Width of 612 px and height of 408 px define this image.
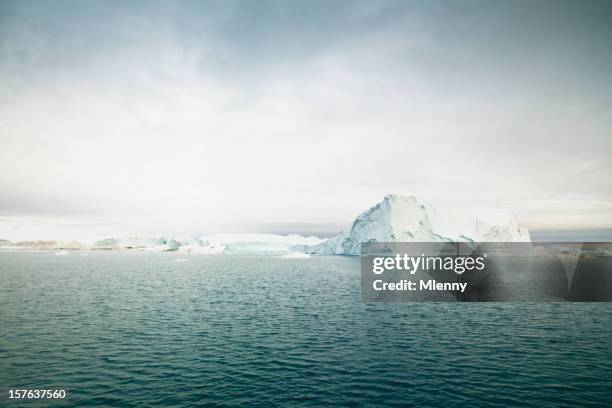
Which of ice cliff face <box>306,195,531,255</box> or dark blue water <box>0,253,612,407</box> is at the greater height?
ice cliff face <box>306,195,531,255</box>

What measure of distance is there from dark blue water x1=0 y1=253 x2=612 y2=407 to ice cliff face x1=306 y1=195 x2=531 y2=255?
10498cm

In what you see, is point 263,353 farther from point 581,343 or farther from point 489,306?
point 489,306

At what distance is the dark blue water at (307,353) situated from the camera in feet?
68.3

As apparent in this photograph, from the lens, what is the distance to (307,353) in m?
28.2

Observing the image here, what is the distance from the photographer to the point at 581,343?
104ft

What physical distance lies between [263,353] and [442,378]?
561 inches

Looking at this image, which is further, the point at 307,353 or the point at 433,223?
the point at 433,223

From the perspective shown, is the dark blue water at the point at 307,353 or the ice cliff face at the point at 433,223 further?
the ice cliff face at the point at 433,223

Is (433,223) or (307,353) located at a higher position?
(433,223)

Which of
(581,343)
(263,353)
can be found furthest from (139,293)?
(581,343)

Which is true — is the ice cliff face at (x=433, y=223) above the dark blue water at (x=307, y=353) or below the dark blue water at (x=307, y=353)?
above

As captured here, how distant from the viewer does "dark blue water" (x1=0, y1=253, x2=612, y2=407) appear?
20.8m

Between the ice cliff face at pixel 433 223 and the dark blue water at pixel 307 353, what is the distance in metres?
105

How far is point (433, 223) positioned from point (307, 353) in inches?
5591
